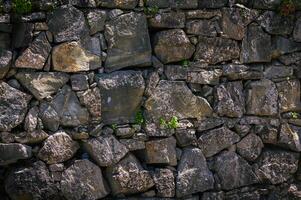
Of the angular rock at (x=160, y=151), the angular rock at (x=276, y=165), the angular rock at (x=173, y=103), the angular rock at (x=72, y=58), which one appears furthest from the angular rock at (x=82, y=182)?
the angular rock at (x=276, y=165)

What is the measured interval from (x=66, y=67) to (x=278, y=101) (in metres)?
2.61

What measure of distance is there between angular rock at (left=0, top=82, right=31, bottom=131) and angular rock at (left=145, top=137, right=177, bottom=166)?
1.38 metres

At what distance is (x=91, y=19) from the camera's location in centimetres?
490

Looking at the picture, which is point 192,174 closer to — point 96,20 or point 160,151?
point 160,151

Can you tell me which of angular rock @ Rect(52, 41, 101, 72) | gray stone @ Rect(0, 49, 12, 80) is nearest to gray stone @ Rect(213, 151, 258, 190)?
angular rock @ Rect(52, 41, 101, 72)

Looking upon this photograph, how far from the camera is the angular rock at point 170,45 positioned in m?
5.23

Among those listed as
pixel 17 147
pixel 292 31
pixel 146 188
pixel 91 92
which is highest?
pixel 292 31

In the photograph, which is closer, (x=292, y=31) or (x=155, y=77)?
(x=155, y=77)

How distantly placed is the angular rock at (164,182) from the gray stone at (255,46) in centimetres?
160

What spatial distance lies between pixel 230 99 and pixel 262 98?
0.44m

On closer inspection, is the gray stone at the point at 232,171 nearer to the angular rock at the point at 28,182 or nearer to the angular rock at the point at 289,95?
the angular rock at the point at 289,95

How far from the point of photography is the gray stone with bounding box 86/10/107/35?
4.90 metres

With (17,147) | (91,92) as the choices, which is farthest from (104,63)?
(17,147)

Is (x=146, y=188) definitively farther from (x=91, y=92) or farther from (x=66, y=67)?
(x=66, y=67)
